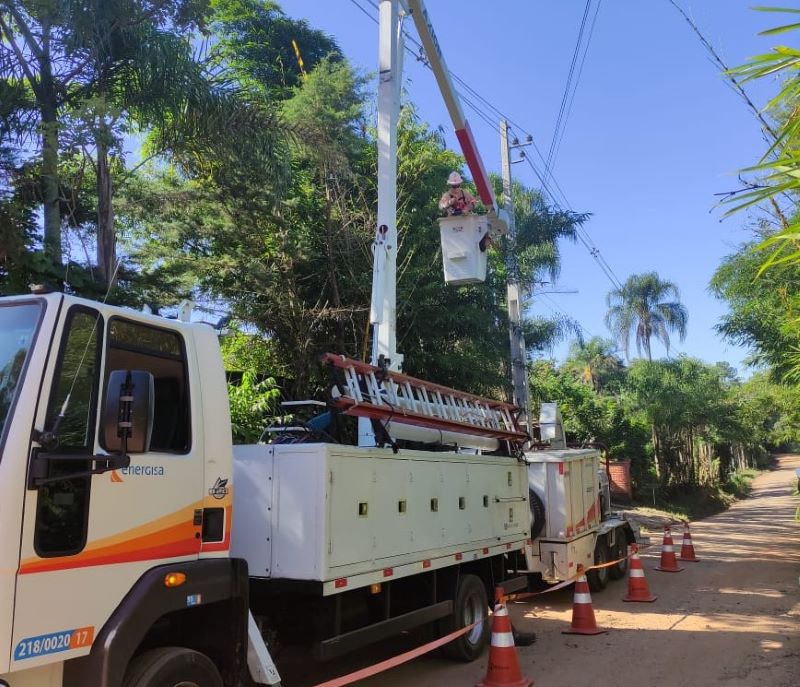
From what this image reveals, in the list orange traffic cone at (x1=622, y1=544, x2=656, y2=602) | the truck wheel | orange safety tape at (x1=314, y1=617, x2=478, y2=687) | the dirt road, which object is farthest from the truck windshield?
orange traffic cone at (x1=622, y1=544, x2=656, y2=602)

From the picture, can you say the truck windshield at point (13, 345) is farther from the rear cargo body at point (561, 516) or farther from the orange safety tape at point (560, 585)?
the rear cargo body at point (561, 516)

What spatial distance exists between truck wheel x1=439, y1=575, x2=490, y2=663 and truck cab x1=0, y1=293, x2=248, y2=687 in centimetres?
326

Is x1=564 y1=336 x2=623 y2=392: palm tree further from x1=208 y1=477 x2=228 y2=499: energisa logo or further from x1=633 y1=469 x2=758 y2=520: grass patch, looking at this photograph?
x1=208 y1=477 x2=228 y2=499: energisa logo

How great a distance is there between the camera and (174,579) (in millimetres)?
3477

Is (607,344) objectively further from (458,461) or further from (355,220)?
(458,461)

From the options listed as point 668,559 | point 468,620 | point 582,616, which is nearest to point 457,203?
point 468,620

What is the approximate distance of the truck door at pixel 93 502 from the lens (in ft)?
9.34

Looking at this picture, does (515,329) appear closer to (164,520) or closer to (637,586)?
(637,586)

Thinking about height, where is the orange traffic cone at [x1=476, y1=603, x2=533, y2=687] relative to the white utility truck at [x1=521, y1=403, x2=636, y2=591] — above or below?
below

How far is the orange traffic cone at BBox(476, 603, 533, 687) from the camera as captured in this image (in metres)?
5.91

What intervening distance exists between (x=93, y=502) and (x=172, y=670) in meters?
0.98

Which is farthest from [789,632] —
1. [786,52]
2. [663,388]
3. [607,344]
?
[607,344]

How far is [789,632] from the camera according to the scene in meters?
7.96

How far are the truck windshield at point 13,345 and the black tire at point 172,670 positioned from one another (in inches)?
→ 52.9
